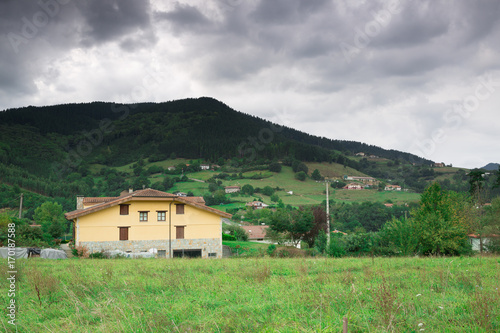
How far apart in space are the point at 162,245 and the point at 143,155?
141666mm

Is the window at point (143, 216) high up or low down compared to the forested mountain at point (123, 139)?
down

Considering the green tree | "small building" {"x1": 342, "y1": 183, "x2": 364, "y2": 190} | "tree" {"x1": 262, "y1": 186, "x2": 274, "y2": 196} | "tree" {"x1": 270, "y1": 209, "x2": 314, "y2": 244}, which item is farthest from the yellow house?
"small building" {"x1": 342, "y1": 183, "x2": 364, "y2": 190}

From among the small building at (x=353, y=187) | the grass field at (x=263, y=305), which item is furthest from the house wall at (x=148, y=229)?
the small building at (x=353, y=187)

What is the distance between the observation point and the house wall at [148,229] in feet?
96.3

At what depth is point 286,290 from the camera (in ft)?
20.7

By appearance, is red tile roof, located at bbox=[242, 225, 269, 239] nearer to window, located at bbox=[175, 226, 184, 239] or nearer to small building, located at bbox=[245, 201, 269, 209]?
small building, located at bbox=[245, 201, 269, 209]

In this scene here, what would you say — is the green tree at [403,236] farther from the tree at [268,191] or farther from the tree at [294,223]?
the tree at [268,191]

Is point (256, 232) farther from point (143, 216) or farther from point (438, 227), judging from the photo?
point (438, 227)

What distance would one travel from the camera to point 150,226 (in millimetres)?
31109

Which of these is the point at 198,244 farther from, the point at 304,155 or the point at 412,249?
the point at 304,155

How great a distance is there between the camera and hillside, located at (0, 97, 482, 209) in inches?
4685

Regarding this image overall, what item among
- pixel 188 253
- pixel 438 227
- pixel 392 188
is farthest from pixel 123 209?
pixel 392 188

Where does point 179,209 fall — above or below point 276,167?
below

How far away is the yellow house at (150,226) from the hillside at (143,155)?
72.5 meters
